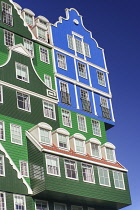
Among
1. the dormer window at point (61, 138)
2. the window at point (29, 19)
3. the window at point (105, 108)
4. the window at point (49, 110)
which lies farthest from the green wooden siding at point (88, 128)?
the window at point (29, 19)

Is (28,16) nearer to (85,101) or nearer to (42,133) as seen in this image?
(85,101)

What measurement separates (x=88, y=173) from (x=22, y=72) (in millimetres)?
13365

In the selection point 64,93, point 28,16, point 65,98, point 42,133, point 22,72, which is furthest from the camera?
point 28,16

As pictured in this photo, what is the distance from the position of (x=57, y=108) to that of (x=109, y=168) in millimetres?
9170

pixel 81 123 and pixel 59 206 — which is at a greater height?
pixel 81 123

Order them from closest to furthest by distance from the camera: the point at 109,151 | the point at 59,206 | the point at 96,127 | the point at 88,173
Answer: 1. the point at 59,206
2. the point at 88,173
3. the point at 109,151
4. the point at 96,127

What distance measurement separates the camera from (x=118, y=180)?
5169 cm

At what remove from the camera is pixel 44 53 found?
5631cm

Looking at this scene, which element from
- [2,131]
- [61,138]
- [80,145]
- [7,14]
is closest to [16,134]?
[2,131]

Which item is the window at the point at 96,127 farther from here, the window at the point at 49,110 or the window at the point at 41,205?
the window at the point at 41,205

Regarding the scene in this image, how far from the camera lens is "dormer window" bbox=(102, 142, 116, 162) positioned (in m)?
53.4

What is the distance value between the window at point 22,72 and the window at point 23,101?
197cm

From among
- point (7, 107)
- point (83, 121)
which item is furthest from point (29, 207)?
point (83, 121)

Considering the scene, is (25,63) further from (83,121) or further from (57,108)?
(83,121)
